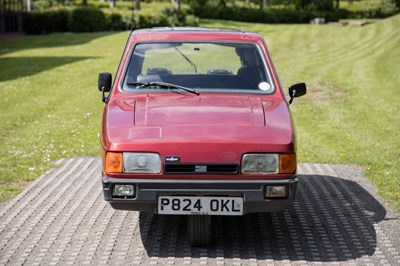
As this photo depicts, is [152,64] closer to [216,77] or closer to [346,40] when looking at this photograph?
[216,77]

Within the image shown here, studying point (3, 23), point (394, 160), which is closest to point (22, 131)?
point (394, 160)

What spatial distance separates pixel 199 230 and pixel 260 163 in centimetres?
80

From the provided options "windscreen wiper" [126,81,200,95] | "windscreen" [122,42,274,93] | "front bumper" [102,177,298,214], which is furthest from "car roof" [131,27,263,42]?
"front bumper" [102,177,298,214]

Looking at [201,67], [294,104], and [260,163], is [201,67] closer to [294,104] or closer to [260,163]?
[260,163]

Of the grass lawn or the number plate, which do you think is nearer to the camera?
the number plate

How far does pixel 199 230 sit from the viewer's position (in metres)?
6.35

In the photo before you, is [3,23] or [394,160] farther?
[3,23]

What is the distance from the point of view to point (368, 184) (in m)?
9.13

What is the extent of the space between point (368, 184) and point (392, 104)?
7443mm

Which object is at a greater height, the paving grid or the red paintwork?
the red paintwork

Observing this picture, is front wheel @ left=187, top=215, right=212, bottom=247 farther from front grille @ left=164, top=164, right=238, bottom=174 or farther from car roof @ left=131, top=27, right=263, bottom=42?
car roof @ left=131, top=27, right=263, bottom=42

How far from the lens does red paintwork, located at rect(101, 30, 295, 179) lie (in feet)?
19.7

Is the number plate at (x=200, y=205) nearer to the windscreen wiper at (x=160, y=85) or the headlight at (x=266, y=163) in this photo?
the headlight at (x=266, y=163)

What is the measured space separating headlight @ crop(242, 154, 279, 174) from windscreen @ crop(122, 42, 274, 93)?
1.36 meters
